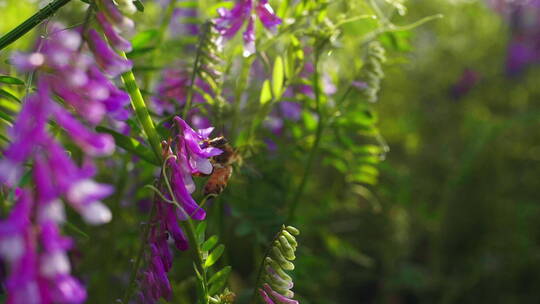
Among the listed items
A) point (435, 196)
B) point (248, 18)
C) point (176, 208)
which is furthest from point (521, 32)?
point (176, 208)

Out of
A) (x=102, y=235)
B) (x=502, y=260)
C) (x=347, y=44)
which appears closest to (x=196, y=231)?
(x=102, y=235)

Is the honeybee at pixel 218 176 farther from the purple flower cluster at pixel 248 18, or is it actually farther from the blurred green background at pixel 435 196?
the blurred green background at pixel 435 196

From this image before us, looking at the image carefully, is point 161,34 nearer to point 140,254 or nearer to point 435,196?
point 140,254

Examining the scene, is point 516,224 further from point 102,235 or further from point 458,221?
point 102,235

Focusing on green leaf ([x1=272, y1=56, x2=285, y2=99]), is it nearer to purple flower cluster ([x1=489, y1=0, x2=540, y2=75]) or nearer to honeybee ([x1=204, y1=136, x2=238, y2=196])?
honeybee ([x1=204, y1=136, x2=238, y2=196])

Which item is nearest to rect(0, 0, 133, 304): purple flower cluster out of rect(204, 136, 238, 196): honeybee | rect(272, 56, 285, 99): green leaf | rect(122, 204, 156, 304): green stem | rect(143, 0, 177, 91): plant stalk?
rect(122, 204, 156, 304): green stem

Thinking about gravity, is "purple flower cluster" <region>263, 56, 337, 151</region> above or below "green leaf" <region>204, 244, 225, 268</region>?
below
